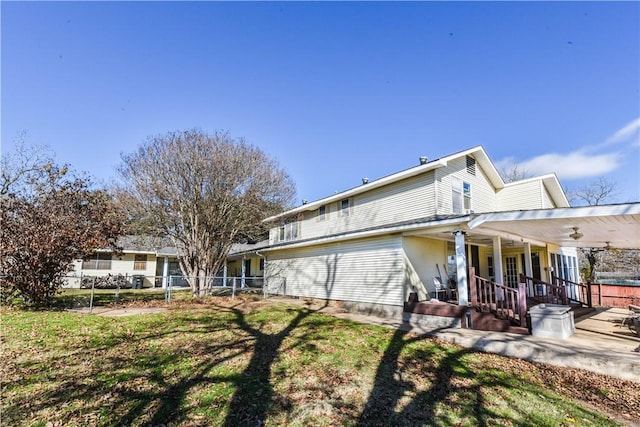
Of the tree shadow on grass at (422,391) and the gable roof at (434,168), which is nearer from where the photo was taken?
the tree shadow on grass at (422,391)

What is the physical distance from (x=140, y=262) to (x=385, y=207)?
71.9 ft

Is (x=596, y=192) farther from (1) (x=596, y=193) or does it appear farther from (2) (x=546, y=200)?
(2) (x=546, y=200)

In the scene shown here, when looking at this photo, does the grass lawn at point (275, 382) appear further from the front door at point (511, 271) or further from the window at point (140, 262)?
the window at point (140, 262)

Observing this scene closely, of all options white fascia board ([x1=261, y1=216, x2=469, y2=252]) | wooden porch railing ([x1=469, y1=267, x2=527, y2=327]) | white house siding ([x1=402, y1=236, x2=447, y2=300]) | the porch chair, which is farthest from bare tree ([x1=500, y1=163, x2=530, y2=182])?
wooden porch railing ([x1=469, y1=267, x2=527, y2=327])

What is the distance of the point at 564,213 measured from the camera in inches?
274

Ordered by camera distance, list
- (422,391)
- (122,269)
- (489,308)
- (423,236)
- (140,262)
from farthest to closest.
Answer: (140,262)
(122,269)
(423,236)
(489,308)
(422,391)

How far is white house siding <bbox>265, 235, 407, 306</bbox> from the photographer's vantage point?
1080 cm

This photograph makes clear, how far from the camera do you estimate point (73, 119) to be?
1172 centimetres

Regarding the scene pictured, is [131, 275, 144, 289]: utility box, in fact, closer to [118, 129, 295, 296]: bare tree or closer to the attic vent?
[118, 129, 295, 296]: bare tree

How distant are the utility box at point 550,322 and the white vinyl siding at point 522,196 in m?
7.55

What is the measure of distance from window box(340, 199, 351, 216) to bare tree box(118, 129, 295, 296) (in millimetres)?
4159

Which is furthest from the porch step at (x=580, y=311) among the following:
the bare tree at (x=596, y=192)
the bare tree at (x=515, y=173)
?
the bare tree at (x=515, y=173)

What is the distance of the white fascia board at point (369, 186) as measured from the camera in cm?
1083

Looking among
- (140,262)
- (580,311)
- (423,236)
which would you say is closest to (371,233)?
(423,236)
